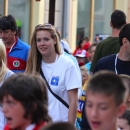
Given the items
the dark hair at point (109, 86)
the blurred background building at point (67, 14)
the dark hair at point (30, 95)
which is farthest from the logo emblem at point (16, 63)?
the blurred background building at point (67, 14)

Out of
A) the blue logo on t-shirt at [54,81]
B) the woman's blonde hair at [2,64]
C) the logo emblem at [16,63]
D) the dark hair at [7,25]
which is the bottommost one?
the blue logo on t-shirt at [54,81]

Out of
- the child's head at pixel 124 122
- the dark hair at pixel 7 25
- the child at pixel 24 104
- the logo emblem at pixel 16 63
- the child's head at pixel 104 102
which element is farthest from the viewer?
the dark hair at pixel 7 25

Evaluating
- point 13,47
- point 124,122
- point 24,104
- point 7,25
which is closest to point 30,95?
point 24,104

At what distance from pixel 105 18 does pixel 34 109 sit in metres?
18.1

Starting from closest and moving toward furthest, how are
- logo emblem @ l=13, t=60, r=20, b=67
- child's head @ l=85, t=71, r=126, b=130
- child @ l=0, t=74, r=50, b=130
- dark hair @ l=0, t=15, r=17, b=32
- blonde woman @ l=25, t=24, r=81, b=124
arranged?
1. child's head @ l=85, t=71, r=126, b=130
2. child @ l=0, t=74, r=50, b=130
3. blonde woman @ l=25, t=24, r=81, b=124
4. logo emblem @ l=13, t=60, r=20, b=67
5. dark hair @ l=0, t=15, r=17, b=32

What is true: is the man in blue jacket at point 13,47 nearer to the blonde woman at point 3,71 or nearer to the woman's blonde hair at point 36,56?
the woman's blonde hair at point 36,56

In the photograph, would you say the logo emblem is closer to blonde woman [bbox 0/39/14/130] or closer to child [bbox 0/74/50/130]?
blonde woman [bbox 0/39/14/130]

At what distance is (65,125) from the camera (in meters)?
3.80

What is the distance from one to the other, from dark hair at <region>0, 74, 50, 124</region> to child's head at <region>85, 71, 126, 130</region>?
0.44m

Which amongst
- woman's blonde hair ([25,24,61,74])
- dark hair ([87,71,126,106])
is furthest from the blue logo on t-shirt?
dark hair ([87,71,126,106])

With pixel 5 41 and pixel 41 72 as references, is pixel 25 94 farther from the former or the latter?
pixel 5 41

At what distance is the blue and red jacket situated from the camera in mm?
7840

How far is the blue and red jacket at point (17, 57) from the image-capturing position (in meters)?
7.84

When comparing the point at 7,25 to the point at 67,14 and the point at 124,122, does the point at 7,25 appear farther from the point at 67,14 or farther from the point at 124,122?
the point at 67,14
